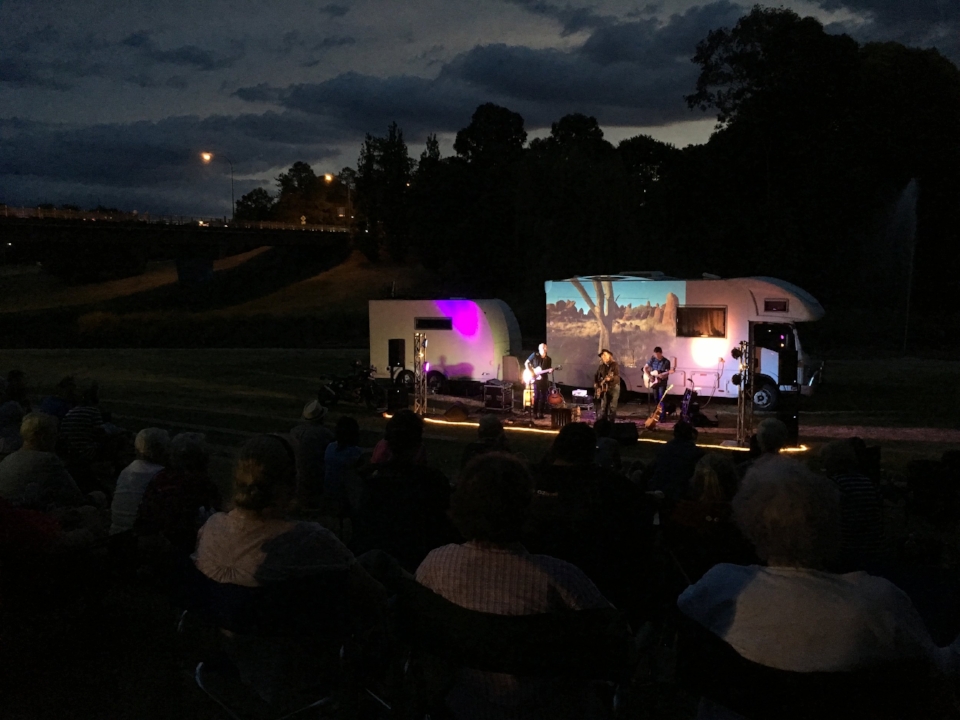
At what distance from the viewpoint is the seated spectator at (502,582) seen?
97.3 inches

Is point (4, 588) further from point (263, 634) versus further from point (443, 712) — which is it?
point (443, 712)

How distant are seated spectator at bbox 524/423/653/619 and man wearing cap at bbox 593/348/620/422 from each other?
428 inches

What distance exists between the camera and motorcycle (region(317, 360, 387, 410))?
1709 centimetres

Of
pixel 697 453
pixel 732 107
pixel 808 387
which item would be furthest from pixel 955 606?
pixel 732 107

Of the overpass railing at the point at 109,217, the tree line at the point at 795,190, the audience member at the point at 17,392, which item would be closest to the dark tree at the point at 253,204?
the overpass railing at the point at 109,217

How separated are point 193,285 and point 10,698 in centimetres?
5651

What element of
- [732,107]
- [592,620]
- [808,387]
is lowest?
[808,387]

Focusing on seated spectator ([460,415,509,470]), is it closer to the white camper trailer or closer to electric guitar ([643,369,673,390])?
electric guitar ([643,369,673,390])

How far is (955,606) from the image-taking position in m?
3.14

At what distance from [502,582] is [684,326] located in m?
15.0

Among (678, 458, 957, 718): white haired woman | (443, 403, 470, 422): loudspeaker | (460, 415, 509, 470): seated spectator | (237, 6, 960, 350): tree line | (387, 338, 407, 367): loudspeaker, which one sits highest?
(237, 6, 960, 350): tree line

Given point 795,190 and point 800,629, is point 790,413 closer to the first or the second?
point 800,629

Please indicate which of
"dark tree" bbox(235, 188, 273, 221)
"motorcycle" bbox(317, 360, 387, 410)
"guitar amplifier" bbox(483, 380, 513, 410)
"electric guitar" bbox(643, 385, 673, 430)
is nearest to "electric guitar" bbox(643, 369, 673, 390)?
"electric guitar" bbox(643, 385, 673, 430)

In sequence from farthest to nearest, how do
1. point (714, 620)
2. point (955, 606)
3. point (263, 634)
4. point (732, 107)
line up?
1. point (732, 107)
2. point (955, 606)
3. point (263, 634)
4. point (714, 620)
